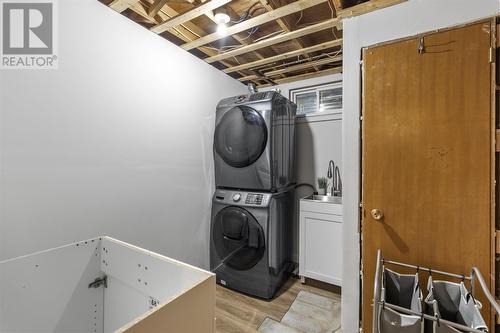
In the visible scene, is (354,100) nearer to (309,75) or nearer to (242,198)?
(242,198)

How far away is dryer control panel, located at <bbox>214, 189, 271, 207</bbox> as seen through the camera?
2.25 meters

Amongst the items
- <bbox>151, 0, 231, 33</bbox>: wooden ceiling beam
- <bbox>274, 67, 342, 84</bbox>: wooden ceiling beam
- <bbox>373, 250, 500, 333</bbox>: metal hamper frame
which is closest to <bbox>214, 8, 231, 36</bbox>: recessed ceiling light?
<bbox>151, 0, 231, 33</bbox>: wooden ceiling beam

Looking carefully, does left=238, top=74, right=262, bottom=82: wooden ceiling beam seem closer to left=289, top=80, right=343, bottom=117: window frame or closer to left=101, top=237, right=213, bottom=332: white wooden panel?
left=289, top=80, right=343, bottom=117: window frame

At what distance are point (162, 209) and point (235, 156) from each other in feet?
2.83

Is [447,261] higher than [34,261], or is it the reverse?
[34,261]

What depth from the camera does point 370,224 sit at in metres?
1.60

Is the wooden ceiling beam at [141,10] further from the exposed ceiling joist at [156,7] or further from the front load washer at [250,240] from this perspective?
the front load washer at [250,240]

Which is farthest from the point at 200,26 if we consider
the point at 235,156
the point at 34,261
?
the point at 34,261

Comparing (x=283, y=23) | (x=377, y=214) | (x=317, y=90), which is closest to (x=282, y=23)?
(x=283, y=23)

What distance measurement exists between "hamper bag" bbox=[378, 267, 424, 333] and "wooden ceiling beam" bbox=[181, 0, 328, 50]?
5.99 feet

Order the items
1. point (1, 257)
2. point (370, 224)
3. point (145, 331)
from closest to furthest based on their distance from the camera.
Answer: point (145, 331), point (1, 257), point (370, 224)

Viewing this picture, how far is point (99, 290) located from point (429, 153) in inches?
81.7

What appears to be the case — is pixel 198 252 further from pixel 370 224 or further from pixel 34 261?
pixel 370 224

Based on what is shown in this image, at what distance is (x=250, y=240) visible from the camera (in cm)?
226
